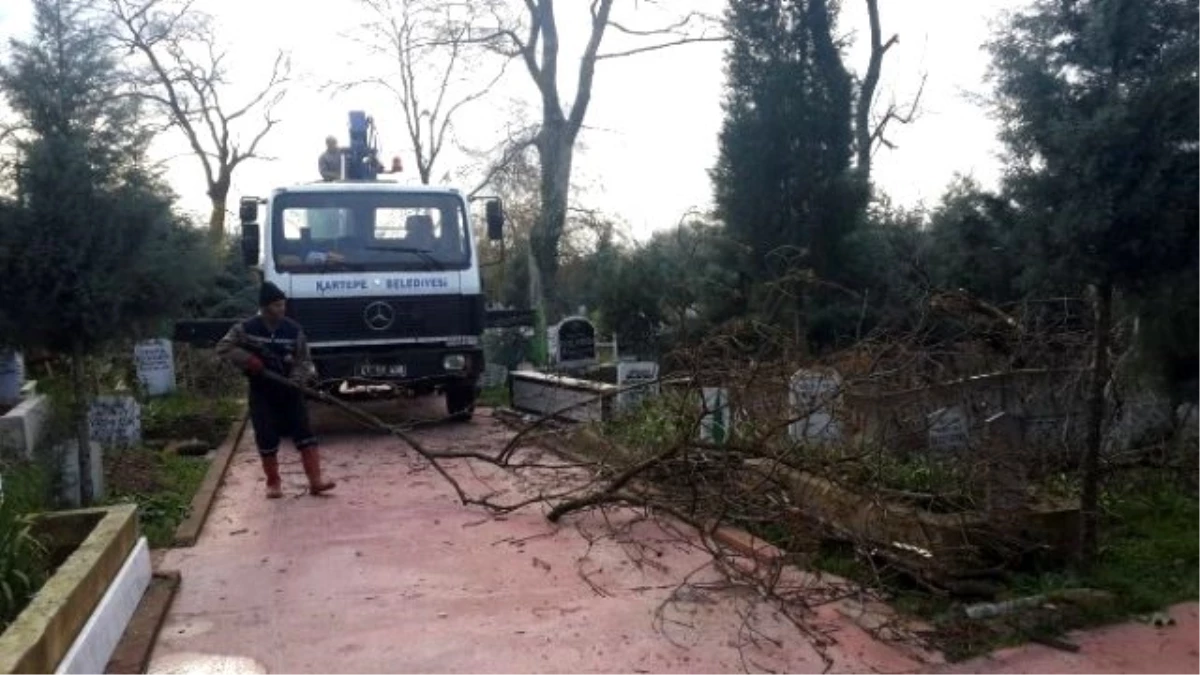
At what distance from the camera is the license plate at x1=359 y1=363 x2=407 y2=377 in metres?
11.6

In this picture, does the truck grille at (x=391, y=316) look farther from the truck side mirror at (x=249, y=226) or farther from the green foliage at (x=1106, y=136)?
the green foliage at (x=1106, y=136)

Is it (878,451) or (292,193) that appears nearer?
(878,451)

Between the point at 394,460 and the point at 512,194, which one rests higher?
the point at 512,194

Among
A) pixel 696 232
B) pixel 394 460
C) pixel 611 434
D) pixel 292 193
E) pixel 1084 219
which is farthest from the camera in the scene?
pixel 696 232

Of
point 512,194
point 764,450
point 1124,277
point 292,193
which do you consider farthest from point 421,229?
point 512,194

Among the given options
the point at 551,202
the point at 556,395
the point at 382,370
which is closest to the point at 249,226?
the point at 382,370

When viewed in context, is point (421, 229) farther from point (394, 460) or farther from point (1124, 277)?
point (1124, 277)

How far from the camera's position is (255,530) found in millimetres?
7562

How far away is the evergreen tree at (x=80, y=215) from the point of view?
699cm

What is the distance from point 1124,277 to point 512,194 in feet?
95.4

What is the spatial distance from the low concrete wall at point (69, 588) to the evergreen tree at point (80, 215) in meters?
1.79

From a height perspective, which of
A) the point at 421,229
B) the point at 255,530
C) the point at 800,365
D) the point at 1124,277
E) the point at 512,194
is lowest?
the point at 255,530

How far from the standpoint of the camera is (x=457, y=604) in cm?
576

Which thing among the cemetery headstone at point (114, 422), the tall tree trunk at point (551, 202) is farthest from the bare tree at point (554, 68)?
the cemetery headstone at point (114, 422)
